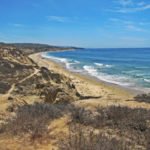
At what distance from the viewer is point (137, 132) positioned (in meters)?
6.90

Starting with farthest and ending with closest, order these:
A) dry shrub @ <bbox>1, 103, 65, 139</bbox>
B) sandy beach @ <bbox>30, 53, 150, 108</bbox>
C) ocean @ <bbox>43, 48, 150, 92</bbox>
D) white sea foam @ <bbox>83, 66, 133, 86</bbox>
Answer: ocean @ <bbox>43, 48, 150, 92</bbox>, white sea foam @ <bbox>83, 66, 133, 86</bbox>, sandy beach @ <bbox>30, 53, 150, 108</bbox>, dry shrub @ <bbox>1, 103, 65, 139</bbox>

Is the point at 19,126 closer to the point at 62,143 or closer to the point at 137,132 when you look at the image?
the point at 62,143

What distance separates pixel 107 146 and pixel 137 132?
1.61 meters

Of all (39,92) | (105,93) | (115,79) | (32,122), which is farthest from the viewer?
(115,79)

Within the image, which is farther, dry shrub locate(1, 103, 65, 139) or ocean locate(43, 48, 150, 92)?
ocean locate(43, 48, 150, 92)

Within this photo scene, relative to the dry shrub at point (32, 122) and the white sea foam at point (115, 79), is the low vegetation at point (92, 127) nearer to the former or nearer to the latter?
the dry shrub at point (32, 122)

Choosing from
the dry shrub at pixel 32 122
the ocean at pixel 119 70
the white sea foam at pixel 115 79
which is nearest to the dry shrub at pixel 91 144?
the dry shrub at pixel 32 122

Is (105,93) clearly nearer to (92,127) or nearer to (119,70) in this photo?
(92,127)

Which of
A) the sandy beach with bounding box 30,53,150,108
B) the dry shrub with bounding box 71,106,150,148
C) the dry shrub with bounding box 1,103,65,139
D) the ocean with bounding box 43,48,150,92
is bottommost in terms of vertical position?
the ocean with bounding box 43,48,150,92

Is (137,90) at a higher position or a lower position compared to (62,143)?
lower

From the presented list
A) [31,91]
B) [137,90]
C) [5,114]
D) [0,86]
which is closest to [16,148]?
[5,114]

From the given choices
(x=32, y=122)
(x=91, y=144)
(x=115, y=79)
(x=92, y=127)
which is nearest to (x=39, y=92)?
(x=32, y=122)

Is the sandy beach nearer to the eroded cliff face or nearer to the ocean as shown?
the eroded cliff face

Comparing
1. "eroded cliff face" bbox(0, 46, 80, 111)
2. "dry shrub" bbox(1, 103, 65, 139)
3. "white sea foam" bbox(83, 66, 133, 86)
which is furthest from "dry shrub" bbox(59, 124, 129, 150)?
"white sea foam" bbox(83, 66, 133, 86)
